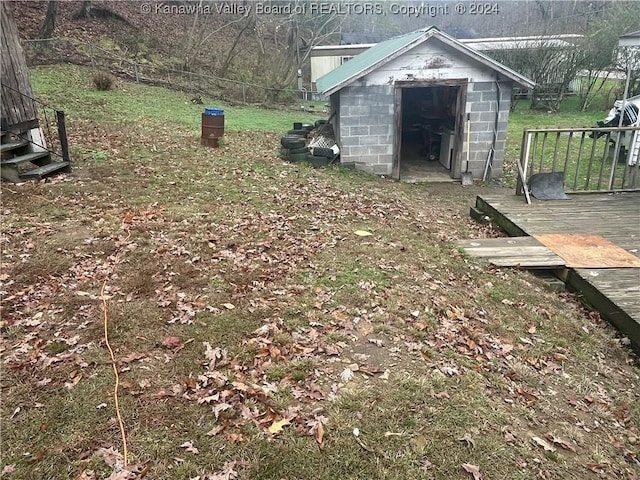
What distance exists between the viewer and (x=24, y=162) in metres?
8.01

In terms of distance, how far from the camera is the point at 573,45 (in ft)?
74.3

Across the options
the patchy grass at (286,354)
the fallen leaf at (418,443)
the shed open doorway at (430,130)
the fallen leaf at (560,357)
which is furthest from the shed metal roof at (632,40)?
the fallen leaf at (418,443)

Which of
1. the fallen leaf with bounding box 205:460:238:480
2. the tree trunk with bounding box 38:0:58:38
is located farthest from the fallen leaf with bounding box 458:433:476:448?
the tree trunk with bounding box 38:0:58:38

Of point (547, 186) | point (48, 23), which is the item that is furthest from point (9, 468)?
point (48, 23)

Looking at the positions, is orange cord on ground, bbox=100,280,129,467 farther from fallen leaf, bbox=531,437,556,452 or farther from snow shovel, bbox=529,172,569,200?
snow shovel, bbox=529,172,569,200

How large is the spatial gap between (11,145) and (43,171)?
24.6 inches

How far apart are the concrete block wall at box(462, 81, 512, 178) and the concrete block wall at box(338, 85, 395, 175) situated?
202 cm

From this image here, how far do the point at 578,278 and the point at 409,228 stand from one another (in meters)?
2.61

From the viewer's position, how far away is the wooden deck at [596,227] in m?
4.95

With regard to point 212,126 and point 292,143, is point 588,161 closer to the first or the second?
point 292,143

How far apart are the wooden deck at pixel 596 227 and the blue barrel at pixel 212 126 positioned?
6.82 meters

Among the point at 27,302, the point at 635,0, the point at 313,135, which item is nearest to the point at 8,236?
the point at 27,302

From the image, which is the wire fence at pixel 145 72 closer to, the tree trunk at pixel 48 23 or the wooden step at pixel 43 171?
the tree trunk at pixel 48 23

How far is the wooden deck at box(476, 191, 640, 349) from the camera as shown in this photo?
495 cm
